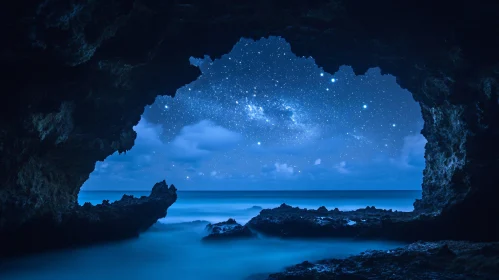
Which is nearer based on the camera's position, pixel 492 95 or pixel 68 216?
pixel 492 95

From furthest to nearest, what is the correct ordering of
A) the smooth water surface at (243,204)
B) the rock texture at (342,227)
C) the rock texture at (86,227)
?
the smooth water surface at (243,204), the rock texture at (342,227), the rock texture at (86,227)

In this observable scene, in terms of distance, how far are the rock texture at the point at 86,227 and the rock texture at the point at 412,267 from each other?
9356 mm

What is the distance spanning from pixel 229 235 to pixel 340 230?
219 inches

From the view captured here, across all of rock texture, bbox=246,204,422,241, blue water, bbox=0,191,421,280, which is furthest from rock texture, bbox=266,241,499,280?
rock texture, bbox=246,204,422,241

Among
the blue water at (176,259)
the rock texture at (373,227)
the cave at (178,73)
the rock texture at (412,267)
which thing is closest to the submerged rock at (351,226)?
the rock texture at (373,227)

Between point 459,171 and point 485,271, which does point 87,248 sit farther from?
point 459,171

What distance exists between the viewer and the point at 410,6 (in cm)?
1015

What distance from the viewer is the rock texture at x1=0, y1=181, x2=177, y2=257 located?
10531 millimetres

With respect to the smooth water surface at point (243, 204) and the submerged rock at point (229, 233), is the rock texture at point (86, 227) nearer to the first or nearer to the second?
the submerged rock at point (229, 233)

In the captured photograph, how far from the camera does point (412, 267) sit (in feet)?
22.6

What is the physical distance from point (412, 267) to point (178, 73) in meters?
11.4

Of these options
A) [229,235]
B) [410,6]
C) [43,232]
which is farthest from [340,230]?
[43,232]

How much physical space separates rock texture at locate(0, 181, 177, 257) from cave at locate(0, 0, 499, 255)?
0.08 m

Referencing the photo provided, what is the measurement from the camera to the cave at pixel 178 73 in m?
8.28
